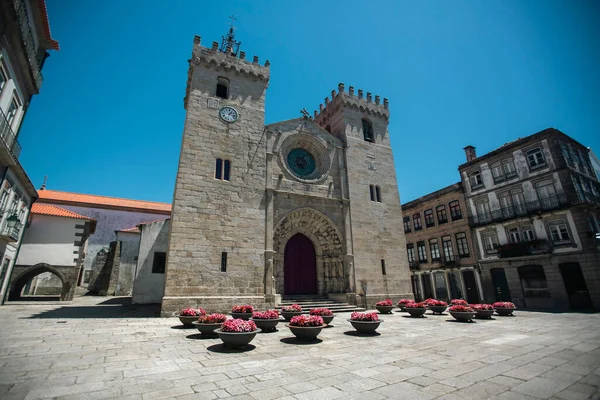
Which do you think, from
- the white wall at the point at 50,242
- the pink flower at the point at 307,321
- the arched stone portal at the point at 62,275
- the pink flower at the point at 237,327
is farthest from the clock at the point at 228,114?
the arched stone portal at the point at 62,275

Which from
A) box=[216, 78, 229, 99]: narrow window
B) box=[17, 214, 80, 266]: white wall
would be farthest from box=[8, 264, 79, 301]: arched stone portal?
box=[216, 78, 229, 99]: narrow window

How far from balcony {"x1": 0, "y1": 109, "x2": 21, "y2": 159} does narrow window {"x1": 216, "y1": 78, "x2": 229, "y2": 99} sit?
10276 mm

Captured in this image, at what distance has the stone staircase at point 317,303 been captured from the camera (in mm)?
15609

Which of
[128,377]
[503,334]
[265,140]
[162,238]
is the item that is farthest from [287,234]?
[128,377]

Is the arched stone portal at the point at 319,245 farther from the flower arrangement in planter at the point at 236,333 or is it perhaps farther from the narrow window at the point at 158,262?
the flower arrangement in planter at the point at 236,333

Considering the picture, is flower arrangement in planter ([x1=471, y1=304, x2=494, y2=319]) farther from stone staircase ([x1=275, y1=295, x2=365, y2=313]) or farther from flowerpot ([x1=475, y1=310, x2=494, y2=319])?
stone staircase ([x1=275, y1=295, x2=365, y2=313])

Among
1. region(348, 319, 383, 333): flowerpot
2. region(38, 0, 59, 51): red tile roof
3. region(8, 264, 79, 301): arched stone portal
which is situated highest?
region(38, 0, 59, 51): red tile roof

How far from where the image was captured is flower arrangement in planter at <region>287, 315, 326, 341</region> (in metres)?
7.76

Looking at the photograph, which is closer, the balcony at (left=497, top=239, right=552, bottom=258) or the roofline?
the balcony at (left=497, top=239, right=552, bottom=258)

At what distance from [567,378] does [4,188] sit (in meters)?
22.2

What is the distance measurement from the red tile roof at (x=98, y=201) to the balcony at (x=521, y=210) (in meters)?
34.0

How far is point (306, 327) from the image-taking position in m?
7.75

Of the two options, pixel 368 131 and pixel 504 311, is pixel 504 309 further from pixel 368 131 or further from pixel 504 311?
pixel 368 131

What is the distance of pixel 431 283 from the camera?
1141 inches
